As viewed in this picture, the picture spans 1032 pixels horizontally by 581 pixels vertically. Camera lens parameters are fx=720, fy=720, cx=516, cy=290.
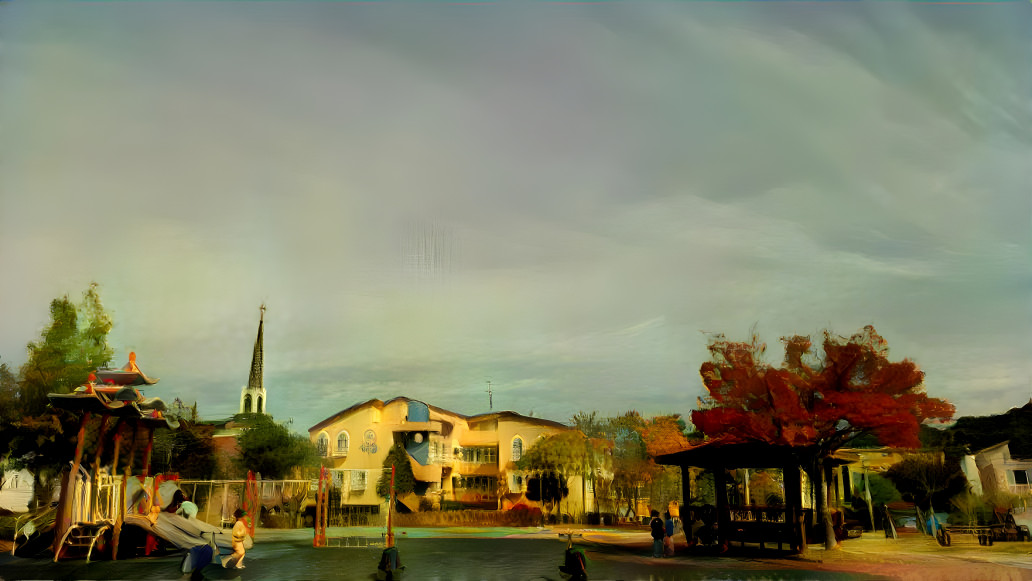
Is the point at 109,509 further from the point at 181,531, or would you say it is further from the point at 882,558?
the point at 882,558

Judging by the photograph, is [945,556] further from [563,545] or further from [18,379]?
[18,379]

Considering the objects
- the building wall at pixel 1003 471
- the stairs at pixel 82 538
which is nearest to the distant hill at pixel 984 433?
the building wall at pixel 1003 471

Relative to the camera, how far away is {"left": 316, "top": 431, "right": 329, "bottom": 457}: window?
3456 centimetres

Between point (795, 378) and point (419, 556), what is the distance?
10.2m

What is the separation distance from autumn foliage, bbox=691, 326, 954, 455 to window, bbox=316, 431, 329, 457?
69.2ft

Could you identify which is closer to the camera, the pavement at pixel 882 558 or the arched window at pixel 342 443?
the pavement at pixel 882 558

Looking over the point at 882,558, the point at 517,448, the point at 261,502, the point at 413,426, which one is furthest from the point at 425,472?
the point at 882,558

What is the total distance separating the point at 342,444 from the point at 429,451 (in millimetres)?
4225

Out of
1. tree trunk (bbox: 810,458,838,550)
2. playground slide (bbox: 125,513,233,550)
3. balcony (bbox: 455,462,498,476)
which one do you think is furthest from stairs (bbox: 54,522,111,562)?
balcony (bbox: 455,462,498,476)

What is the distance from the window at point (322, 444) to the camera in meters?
34.6

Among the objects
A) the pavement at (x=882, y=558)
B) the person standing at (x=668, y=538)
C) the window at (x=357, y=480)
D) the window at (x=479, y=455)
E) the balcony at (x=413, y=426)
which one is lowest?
the pavement at (x=882, y=558)

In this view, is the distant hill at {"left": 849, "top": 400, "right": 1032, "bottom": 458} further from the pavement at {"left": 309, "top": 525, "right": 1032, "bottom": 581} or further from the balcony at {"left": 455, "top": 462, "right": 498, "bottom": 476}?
the balcony at {"left": 455, "top": 462, "right": 498, "bottom": 476}

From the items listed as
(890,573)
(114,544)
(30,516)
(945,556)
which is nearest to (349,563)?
(114,544)

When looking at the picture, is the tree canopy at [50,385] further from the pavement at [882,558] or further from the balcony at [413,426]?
the pavement at [882,558]
